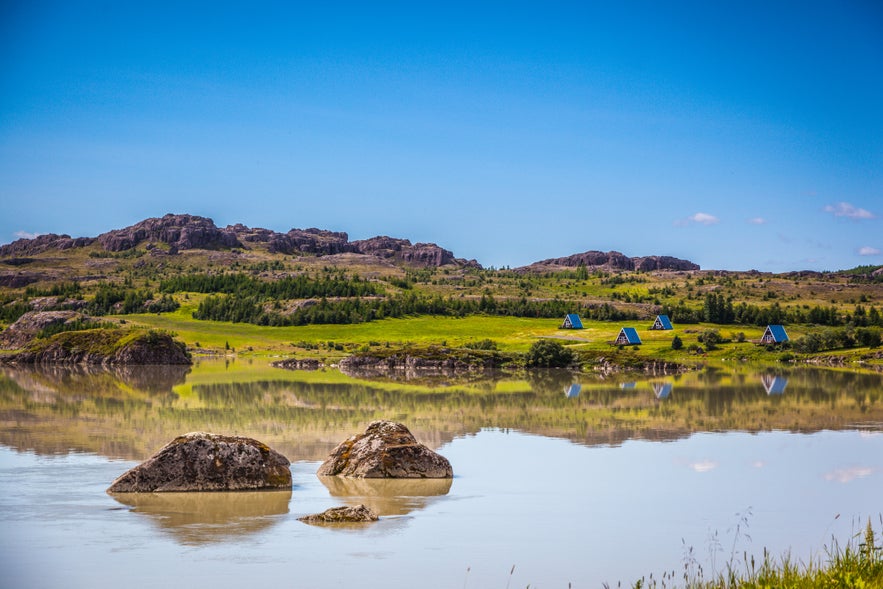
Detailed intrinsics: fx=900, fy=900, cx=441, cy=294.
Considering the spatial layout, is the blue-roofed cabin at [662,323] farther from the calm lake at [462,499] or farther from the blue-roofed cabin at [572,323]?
the calm lake at [462,499]

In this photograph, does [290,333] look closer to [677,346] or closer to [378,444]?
[677,346]

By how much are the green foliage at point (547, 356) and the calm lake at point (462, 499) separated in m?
44.5

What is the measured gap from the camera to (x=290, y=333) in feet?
436

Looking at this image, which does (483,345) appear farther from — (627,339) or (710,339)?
(710,339)

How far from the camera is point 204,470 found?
21.0 meters

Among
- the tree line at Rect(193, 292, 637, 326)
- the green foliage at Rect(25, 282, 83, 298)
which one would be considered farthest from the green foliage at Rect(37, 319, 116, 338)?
the green foliage at Rect(25, 282, 83, 298)

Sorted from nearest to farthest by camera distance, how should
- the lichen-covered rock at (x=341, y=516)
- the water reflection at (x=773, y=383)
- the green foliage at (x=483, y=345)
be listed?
the lichen-covered rock at (x=341, y=516), the water reflection at (x=773, y=383), the green foliage at (x=483, y=345)

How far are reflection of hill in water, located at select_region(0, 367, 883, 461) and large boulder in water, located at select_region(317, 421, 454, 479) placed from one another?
346 cm

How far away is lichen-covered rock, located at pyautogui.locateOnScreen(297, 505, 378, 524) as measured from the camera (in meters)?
17.7

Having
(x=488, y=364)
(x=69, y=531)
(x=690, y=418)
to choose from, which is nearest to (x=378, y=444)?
(x=69, y=531)

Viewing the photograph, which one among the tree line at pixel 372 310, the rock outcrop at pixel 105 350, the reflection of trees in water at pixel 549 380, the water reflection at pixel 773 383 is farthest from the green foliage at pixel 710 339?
the rock outcrop at pixel 105 350

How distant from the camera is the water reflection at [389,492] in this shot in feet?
64.1

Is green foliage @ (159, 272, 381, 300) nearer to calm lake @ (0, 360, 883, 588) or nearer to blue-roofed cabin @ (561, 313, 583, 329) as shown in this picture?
blue-roofed cabin @ (561, 313, 583, 329)

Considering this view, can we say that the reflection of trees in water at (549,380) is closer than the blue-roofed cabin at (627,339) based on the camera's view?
Yes
